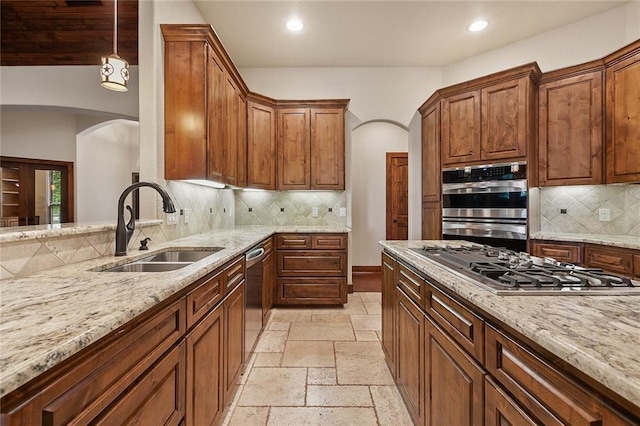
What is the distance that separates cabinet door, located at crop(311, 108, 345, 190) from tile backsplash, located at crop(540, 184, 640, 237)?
247cm

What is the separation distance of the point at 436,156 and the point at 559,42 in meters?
1.92

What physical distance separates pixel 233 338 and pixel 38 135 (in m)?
4.63

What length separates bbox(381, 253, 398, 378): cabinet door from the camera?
2.05 m

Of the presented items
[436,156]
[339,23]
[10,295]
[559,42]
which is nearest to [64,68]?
[339,23]

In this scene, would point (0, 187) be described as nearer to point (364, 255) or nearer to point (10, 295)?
point (10, 295)

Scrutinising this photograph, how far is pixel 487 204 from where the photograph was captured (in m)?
3.33

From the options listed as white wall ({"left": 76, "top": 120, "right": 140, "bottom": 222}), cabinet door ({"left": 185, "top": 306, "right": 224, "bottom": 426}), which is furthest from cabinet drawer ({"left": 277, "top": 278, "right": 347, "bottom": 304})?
white wall ({"left": 76, "top": 120, "right": 140, "bottom": 222})

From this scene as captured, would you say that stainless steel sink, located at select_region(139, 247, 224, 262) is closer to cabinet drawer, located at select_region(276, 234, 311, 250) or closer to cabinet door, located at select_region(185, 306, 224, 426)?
cabinet door, located at select_region(185, 306, 224, 426)

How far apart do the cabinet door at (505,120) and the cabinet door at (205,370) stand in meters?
3.25

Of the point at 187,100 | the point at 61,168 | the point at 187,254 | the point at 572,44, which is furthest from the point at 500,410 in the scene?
the point at 61,168

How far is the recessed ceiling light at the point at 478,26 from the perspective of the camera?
335 centimetres

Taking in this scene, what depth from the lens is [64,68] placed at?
3.56m

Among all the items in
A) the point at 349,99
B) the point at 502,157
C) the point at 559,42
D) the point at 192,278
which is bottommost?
the point at 192,278

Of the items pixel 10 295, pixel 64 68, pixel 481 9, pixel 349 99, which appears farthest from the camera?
pixel 349 99
